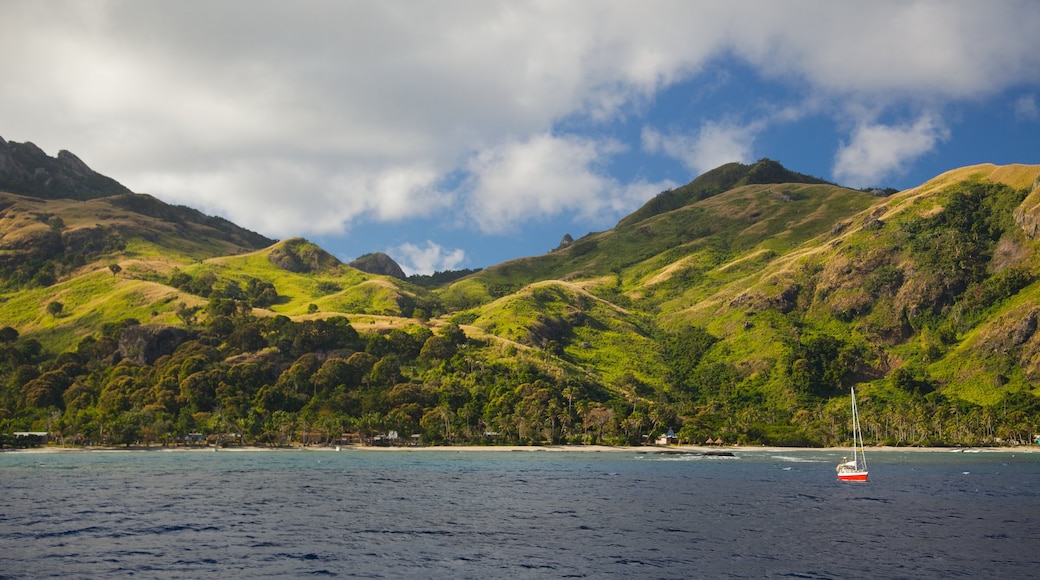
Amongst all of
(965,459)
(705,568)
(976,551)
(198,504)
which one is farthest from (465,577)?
(965,459)

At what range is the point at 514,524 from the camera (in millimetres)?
67250

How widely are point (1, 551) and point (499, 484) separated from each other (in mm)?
61608

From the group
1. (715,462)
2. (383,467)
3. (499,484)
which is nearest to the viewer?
(499,484)

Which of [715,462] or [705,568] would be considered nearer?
[705,568]

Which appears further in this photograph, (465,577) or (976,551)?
(976,551)

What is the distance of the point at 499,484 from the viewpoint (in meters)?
104

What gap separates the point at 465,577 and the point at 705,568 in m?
15.2

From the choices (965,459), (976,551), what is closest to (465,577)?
(976,551)

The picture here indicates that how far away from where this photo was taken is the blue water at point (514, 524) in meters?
49.0

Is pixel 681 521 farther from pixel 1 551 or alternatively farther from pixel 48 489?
pixel 48 489

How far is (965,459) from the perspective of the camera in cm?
16700

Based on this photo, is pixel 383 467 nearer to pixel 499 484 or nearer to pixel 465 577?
pixel 499 484

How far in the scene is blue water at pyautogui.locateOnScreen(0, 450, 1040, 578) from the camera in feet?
161

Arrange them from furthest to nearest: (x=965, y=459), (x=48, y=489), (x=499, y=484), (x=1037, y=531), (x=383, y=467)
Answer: (x=965, y=459)
(x=383, y=467)
(x=499, y=484)
(x=48, y=489)
(x=1037, y=531)
